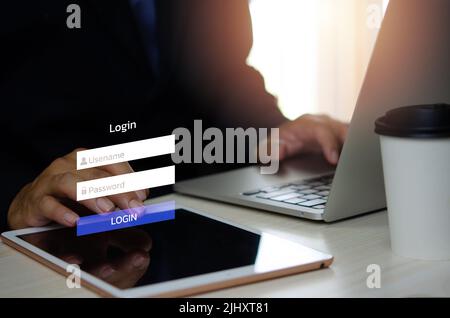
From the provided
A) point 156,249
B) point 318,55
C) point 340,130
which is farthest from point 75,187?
point 318,55

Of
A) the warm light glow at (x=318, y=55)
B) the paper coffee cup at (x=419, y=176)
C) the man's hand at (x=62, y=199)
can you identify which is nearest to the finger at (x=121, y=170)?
the man's hand at (x=62, y=199)

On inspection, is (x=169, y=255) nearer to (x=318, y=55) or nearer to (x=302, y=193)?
(x=302, y=193)

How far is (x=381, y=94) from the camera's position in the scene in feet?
2.79

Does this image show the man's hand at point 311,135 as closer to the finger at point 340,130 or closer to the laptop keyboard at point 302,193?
the finger at point 340,130

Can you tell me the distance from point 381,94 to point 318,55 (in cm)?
267

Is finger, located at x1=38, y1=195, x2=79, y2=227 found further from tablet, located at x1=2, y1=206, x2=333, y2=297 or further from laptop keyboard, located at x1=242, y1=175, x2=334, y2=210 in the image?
laptop keyboard, located at x1=242, y1=175, x2=334, y2=210

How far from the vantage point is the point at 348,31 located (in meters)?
3.36

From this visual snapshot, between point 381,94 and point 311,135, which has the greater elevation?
point 381,94

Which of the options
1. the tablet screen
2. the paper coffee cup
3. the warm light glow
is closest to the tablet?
the tablet screen

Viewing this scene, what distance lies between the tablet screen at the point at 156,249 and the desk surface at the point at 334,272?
0.12 ft

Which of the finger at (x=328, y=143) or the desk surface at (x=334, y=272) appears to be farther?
the finger at (x=328, y=143)

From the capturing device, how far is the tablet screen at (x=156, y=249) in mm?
686

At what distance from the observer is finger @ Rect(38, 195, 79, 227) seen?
2.96ft
